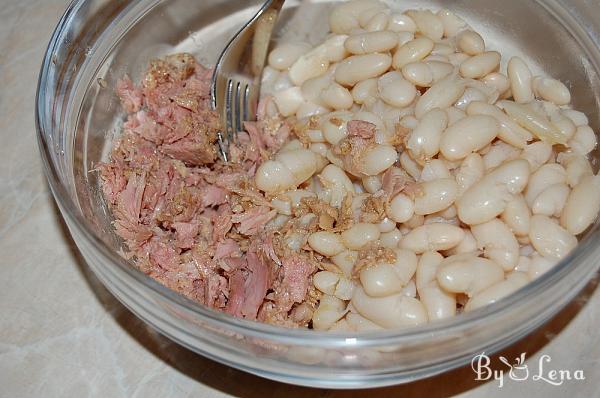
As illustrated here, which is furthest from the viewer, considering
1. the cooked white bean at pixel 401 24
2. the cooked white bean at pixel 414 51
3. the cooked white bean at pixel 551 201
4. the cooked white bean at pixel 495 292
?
the cooked white bean at pixel 401 24

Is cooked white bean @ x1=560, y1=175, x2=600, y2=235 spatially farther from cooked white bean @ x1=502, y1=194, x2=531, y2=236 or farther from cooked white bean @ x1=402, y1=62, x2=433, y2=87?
cooked white bean @ x1=402, y1=62, x2=433, y2=87

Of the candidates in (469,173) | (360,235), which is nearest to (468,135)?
(469,173)

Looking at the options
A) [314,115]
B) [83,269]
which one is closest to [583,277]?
[314,115]

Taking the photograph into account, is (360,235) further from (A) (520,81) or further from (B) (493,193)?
(A) (520,81)

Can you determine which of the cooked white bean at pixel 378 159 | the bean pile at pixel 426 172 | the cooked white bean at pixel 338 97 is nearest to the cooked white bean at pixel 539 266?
the bean pile at pixel 426 172

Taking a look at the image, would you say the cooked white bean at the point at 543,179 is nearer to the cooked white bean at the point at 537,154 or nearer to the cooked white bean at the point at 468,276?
the cooked white bean at the point at 537,154

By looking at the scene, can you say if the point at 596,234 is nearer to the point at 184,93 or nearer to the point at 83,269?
the point at 184,93

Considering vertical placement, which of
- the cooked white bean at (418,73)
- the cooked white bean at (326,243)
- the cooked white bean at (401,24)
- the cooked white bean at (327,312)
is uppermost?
the cooked white bean at (401,24)
